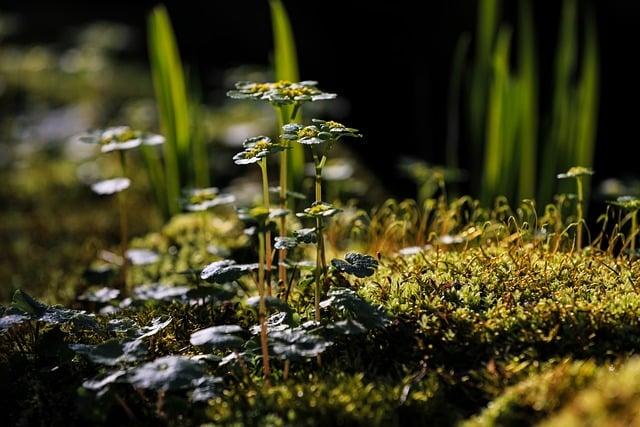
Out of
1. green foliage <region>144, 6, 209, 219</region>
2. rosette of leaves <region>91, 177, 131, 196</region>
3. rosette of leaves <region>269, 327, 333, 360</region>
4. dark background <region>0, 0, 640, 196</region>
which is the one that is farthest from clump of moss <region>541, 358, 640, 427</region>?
dark background <region>0, 0, 640, 196</region>

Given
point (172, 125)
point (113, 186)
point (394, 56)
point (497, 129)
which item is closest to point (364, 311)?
point (113, 186)

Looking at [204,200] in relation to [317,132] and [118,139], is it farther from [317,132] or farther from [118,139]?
[317,132]

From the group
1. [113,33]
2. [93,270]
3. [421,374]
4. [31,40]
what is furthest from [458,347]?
[31,40]

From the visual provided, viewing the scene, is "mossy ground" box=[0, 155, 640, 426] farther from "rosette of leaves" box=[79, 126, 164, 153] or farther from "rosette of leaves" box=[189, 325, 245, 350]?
"rosette of leaves" box=[79, 126, 164, 153]

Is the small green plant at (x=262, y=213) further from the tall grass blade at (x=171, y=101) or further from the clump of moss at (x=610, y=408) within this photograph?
the tall grass blade at (x=171, y=101)

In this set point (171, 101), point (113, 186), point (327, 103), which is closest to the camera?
point (113, 186)
